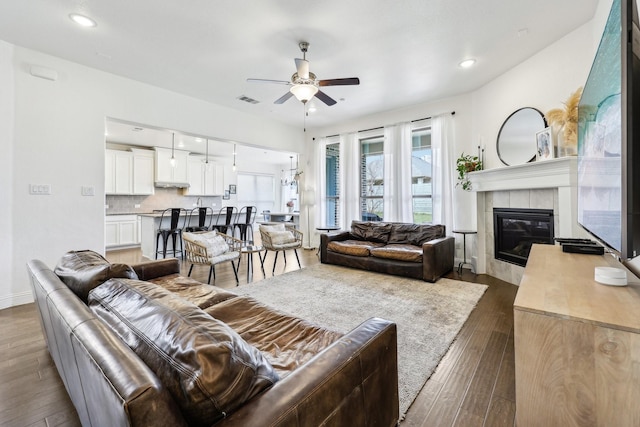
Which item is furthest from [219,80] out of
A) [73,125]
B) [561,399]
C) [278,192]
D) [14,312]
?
[278,192]

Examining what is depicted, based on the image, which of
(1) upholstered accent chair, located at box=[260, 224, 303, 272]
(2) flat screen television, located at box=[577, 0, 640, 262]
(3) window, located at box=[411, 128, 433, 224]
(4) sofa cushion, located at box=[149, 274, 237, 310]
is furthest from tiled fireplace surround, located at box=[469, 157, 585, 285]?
(4) sofa cushion, located at box=[149, 274, 237, 310]

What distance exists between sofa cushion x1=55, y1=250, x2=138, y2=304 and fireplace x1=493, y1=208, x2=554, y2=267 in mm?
4288

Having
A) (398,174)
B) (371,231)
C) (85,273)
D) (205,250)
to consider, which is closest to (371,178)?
(398,174)

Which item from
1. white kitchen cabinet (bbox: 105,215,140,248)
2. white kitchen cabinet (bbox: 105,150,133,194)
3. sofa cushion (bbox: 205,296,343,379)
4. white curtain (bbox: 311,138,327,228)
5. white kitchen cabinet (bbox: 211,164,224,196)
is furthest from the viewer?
Answer: white kitchen cabinet (bbox: 211,164,224,196)

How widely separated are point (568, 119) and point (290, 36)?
2986mm

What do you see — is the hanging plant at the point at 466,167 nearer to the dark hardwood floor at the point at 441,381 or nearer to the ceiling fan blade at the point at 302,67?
the dark hardwood floor at the point at 441,381

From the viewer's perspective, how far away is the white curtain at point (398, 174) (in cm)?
533

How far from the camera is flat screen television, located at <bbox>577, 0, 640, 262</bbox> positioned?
1000 mm

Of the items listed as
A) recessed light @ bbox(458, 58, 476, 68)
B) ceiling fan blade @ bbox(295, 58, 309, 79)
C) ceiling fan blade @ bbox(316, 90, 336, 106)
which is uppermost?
recessed light @ bbox(458, 58, 476, 68)

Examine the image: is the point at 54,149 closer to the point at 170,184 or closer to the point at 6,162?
the point at 6,162

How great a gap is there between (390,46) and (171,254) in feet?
18.4

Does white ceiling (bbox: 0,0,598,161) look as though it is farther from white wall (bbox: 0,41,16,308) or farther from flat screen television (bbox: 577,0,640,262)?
flat screen television (bbox: 577,0,640,262)

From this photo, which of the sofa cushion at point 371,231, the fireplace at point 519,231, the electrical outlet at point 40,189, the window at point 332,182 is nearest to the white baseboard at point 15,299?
the electrical outlet at point 40,189

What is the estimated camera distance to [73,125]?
140 inches
